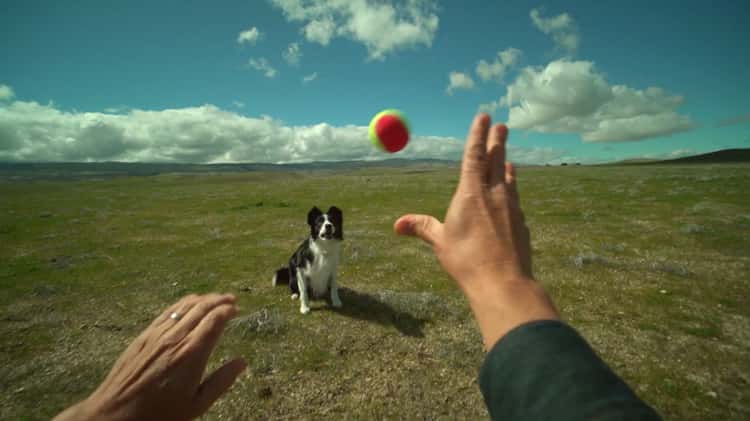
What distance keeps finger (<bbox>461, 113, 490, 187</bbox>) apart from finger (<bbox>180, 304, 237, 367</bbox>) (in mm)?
1568

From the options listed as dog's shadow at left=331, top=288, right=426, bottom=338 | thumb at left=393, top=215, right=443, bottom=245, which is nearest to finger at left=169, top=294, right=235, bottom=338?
thumb at left=393, top=215, right=443, bottom=245

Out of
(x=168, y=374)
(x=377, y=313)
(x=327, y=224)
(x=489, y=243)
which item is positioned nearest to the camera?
(x=168, y=374)

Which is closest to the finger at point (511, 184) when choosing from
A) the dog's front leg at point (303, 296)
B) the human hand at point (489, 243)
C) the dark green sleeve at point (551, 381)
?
the human hand at point (489, 243)

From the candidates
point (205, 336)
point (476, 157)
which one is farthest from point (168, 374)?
point (476, 157)

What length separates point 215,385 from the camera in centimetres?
178

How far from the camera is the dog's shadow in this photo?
7.63m

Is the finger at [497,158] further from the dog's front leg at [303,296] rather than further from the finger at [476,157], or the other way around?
the dog's front leg at [303,296]

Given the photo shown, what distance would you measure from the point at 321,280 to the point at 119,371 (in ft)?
23.7

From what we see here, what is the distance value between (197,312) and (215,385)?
40cm

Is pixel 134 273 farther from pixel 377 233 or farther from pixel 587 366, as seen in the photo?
pixel 587 366

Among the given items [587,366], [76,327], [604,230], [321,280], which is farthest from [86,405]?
[604,230]

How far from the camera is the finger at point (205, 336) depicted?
1656 millimetres

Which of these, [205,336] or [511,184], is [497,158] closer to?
[511,184]

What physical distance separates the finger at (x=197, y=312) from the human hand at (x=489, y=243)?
1333 millimetres
